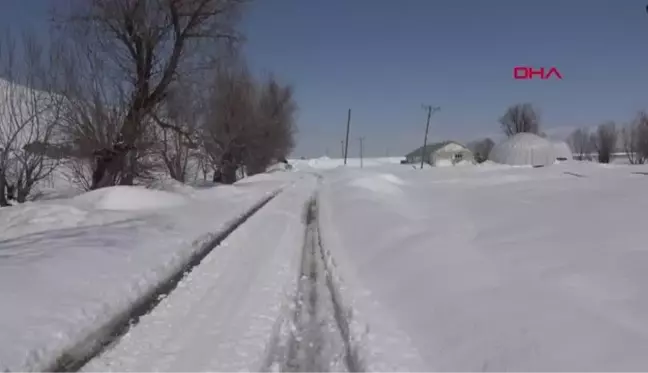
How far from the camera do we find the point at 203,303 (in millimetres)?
6062

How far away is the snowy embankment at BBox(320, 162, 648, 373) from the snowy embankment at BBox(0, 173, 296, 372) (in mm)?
2923

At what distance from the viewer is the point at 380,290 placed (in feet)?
23.2

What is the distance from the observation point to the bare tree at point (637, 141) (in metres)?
84.8

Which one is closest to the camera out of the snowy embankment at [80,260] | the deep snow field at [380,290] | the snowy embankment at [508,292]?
the snowy embankment at [508,292]

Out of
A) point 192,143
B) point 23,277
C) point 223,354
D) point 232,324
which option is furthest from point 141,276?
point 192,143

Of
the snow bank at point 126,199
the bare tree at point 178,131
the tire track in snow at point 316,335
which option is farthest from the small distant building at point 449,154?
the tire track in snow at point 316,335

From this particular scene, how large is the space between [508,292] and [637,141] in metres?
98.1

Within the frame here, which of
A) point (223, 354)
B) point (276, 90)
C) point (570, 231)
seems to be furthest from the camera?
point (276, 90)

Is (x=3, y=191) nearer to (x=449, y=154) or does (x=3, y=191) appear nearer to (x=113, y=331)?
(x=113, y=331)

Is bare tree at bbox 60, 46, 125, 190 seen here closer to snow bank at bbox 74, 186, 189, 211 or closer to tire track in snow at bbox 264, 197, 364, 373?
snow bank at bbox 74, 186, 189, 211

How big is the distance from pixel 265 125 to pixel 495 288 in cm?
3767

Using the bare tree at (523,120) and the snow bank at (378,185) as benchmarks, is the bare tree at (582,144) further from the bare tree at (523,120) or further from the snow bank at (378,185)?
the snow bank at (378,185)

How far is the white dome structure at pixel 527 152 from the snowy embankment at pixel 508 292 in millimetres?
67140

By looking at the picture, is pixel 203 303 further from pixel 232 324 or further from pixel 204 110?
pixel 204 110
